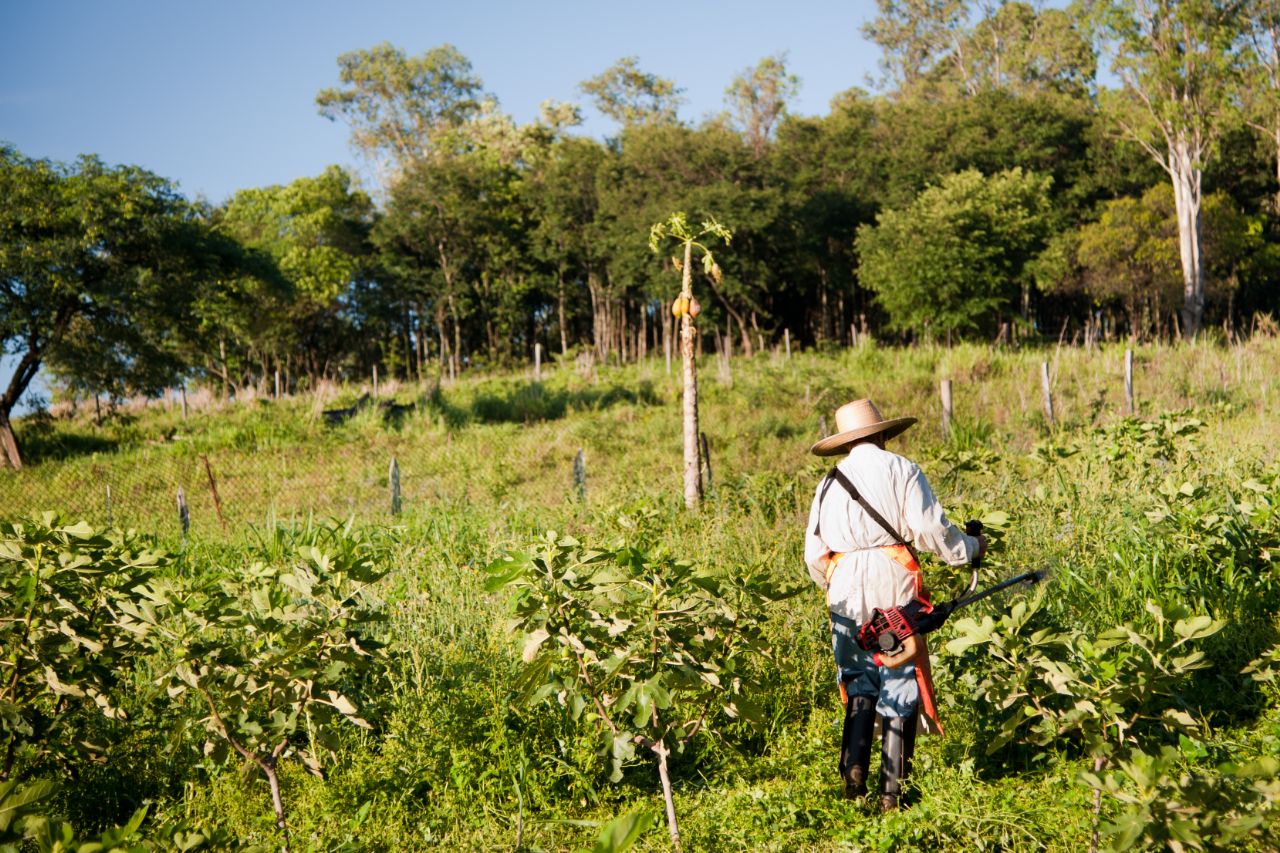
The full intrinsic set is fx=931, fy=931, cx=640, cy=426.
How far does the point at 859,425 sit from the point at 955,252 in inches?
1001

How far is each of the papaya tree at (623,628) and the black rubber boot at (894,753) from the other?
1.83 ft

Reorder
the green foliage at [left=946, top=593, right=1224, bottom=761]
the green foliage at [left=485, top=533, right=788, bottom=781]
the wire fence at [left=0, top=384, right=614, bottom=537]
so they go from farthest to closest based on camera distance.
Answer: the wire fence at [left=0, top=384, right=614, bottom=537] < the green foliage at [left=485, top=533, right=788, bottom=781] < the green foliage at [left=946, top=593, right=1224, bottom=761]

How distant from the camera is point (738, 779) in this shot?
3.95 metres

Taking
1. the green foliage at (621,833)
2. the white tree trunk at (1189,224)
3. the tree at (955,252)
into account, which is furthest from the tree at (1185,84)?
the green foliage at (621,833)

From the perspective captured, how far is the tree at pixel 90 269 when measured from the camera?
1745cm

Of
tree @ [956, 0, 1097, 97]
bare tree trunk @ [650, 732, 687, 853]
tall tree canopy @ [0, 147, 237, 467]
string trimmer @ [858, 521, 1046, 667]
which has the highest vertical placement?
tree @ [956, 0, 1097, 97]

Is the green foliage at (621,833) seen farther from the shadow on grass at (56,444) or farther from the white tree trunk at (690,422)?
the shadow on grass at (56,444)

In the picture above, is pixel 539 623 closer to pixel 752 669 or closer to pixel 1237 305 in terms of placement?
pixel 752 669

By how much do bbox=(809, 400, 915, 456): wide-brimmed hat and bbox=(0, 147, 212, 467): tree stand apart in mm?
17933

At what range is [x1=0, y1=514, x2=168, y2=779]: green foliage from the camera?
368 centimetres

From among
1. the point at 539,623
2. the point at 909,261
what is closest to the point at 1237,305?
the point at 909,261

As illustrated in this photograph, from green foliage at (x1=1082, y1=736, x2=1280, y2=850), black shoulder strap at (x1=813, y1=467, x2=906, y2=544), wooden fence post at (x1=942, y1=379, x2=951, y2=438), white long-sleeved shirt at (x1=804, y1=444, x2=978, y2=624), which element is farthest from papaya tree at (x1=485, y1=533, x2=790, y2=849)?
wooden fence post at (x1=942, y1=379, x2=951, y2=438)

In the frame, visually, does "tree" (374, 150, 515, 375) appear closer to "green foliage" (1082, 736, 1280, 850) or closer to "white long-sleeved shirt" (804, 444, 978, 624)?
"white long-sleeved shirt" (804, 444, 978, 624)

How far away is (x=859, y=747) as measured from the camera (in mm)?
3709
